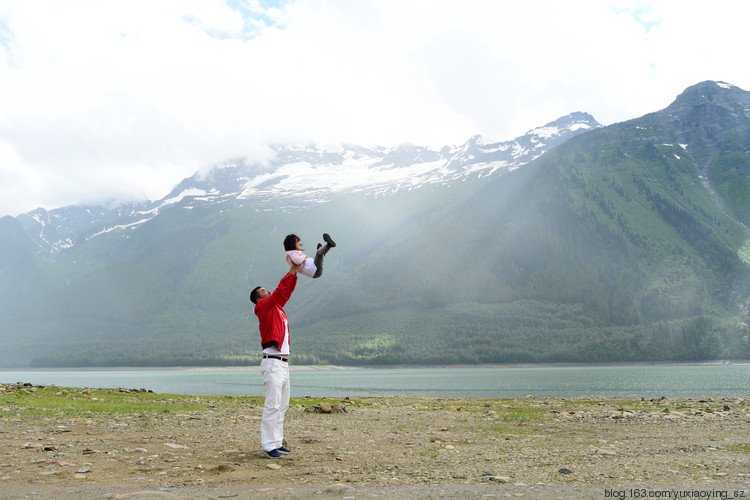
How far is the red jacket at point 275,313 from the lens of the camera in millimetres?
14875

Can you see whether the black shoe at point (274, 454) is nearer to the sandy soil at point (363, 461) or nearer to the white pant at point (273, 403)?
the white pant at point (273, 403)

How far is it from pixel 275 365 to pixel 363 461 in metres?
3.35

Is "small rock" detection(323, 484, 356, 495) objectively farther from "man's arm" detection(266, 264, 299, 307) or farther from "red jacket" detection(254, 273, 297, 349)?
"man's arm" detection(266, 264, 299, 307)

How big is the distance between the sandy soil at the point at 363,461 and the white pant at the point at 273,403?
50 cm

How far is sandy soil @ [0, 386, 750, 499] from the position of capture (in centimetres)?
1066

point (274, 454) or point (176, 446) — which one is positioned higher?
point (274, 454)

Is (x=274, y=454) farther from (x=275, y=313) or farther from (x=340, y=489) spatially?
(x=340, y=489)

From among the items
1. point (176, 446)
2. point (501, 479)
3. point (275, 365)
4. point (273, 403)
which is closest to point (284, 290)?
point (275, 365)

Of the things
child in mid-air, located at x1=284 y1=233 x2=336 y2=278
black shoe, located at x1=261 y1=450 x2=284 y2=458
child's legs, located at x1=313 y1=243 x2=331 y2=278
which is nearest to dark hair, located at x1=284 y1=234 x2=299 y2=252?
child in mid-air, located at x1=284 y1=233 x2=336 y2=278

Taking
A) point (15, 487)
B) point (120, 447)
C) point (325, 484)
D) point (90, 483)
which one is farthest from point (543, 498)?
point (120, 447)

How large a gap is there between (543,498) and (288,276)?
8246mm

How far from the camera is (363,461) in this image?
551 inches

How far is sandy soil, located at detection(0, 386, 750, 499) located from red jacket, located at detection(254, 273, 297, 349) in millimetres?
3084

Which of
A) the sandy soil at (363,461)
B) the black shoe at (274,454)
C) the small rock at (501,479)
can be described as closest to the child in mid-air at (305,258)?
the black shoe at (274,454)
